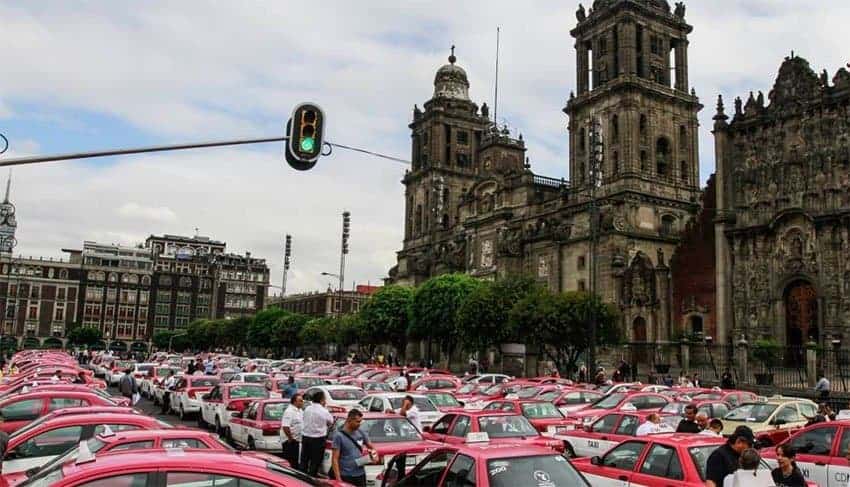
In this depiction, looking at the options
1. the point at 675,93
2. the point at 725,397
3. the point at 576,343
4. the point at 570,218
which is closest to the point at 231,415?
the point at 725,397

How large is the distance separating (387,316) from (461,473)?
187 feet

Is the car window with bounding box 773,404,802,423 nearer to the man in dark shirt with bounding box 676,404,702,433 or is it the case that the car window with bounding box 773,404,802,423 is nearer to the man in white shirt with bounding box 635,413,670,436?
the man in white shirt with bounding box 635,413,670,436

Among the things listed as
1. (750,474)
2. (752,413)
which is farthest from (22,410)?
(752,413)

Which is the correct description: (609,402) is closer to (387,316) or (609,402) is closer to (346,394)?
(346,394)

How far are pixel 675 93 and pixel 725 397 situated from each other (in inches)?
1787

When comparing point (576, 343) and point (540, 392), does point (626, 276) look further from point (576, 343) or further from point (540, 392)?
point (540, 392)

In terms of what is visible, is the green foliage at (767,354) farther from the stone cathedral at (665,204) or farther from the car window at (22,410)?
the car window at (22,410)

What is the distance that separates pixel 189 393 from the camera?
2633 cm

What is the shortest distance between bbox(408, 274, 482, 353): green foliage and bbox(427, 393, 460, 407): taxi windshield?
34.7 m

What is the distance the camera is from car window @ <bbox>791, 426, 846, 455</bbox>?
12000mm

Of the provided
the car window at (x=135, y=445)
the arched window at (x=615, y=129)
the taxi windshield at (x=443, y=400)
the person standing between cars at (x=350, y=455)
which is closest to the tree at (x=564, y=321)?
the arched window at (x=615, y=129)

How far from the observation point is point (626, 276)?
57469 mm

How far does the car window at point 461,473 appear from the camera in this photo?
871cm

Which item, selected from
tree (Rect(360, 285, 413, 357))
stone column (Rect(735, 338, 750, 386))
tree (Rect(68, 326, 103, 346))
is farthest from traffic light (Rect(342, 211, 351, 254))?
tree (Rect(68, 326, 103, 346))
